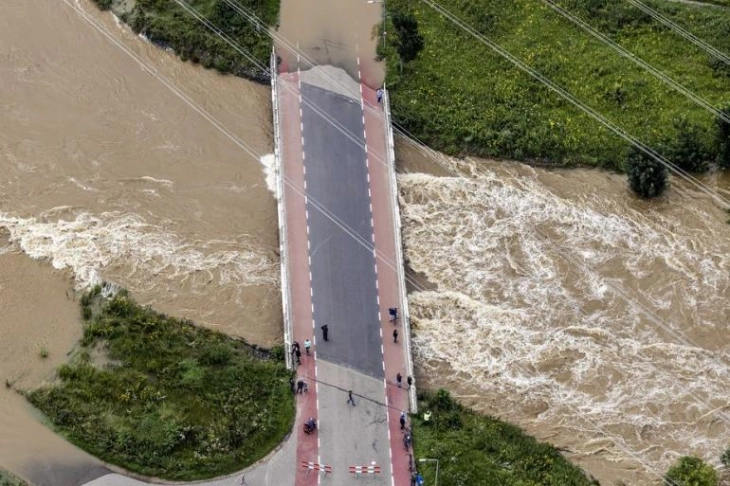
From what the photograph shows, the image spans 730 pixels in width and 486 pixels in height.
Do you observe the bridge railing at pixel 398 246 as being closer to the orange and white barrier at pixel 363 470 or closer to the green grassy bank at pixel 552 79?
the green grassy bank at pixel 552 79

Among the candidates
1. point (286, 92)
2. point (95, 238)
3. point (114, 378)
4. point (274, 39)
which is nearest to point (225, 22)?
point (274, 39)

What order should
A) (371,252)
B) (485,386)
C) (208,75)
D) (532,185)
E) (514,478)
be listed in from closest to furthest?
(514,478)
(485,386)
(371,252)
(532,185)
(208,75)

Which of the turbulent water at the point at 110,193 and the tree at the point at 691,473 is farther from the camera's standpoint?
the turbulent water at the point at 110,193

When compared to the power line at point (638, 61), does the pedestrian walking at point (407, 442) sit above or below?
below

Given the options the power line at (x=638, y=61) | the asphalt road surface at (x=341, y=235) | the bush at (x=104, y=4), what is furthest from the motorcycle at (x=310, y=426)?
the bush at (x=104, y=4)

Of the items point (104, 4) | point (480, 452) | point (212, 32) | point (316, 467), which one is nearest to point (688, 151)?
point (480, 452)

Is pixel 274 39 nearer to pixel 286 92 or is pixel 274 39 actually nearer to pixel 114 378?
pixel 286 92

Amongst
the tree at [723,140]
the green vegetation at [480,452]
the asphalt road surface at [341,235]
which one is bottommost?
the green vegetation at [480,452]
